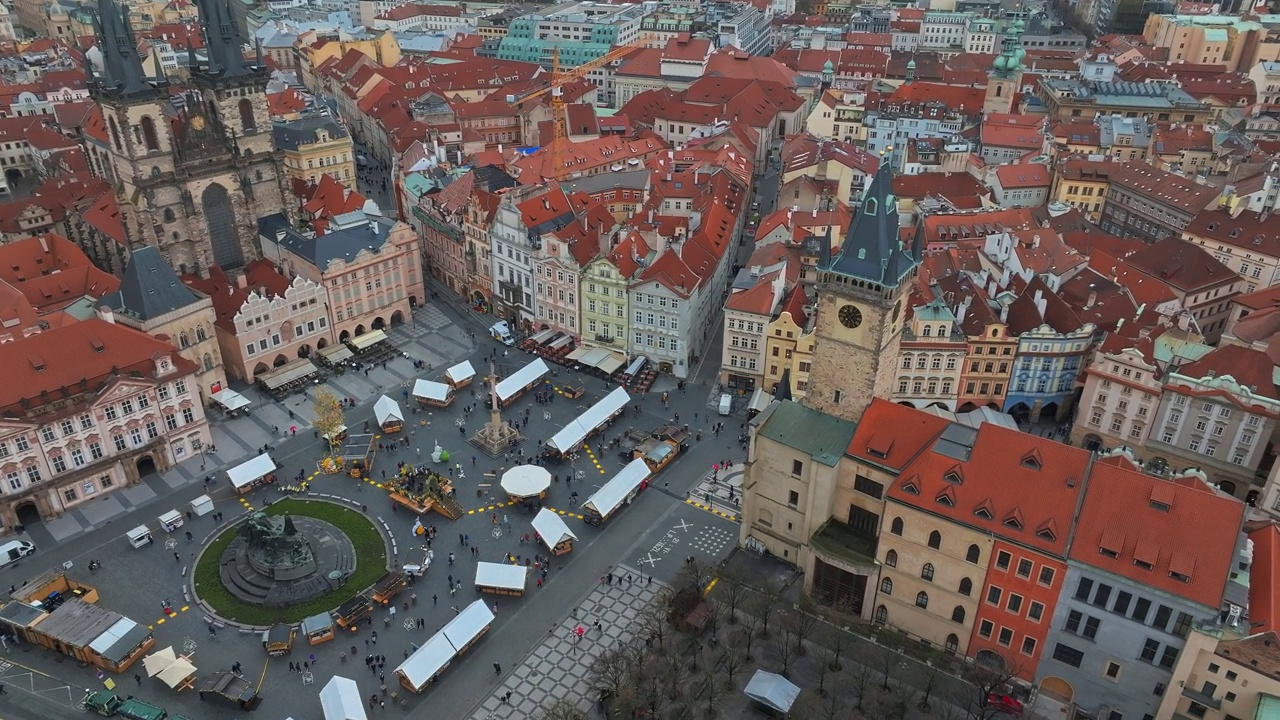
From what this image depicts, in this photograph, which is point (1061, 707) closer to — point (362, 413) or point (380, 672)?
point (380, 672)

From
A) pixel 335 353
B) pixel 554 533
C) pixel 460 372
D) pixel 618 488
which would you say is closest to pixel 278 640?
pixel 554 533

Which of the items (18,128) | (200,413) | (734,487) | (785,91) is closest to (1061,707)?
(734,487)

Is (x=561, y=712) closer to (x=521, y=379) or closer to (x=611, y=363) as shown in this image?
(x=521, y=379)

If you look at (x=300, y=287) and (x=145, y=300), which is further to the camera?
(x=300, y=287)

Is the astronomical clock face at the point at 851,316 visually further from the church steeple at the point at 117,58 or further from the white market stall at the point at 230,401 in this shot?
the church steeple at the point at 117,58

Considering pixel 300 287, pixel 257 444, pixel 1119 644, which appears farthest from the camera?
pixel 300 287

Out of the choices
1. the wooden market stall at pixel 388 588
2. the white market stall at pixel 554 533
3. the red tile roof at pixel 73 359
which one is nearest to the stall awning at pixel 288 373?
the red tile roof at pixel 73 359
